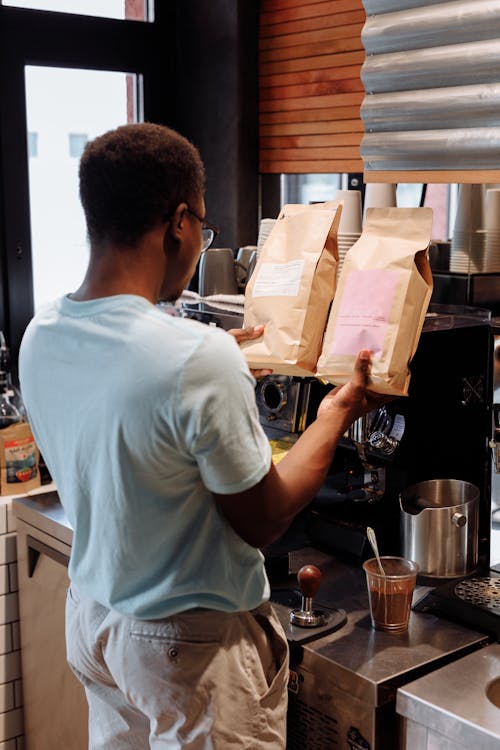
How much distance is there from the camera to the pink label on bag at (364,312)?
1.66 m

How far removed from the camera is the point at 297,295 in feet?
5.85

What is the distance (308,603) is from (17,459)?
1156 millimetres

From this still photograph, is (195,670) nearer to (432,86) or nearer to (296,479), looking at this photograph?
(296,479)

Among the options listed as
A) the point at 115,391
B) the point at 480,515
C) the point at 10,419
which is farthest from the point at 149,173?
the point at 10,419

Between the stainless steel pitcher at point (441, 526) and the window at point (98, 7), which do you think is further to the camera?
the window at point (98, 7)

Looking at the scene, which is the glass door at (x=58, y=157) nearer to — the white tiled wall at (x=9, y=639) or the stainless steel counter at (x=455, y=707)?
the white tiled wall at (x=9, y=639)

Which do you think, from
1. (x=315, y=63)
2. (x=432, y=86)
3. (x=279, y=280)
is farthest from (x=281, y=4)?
(x=279, y=280)

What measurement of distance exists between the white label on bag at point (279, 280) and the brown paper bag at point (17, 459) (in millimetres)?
1062

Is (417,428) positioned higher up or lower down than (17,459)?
higher up

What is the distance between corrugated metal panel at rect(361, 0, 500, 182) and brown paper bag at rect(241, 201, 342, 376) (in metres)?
0.22

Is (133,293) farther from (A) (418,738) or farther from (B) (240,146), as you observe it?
(B) (240,146)

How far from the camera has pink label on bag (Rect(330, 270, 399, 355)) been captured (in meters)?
1.66

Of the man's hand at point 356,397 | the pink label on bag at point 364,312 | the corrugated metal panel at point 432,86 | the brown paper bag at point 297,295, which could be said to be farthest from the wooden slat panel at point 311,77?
the man's hand at point 356,397

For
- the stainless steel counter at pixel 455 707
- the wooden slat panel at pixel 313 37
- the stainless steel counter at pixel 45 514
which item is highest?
the wooden slat panel at pixel 313 37
